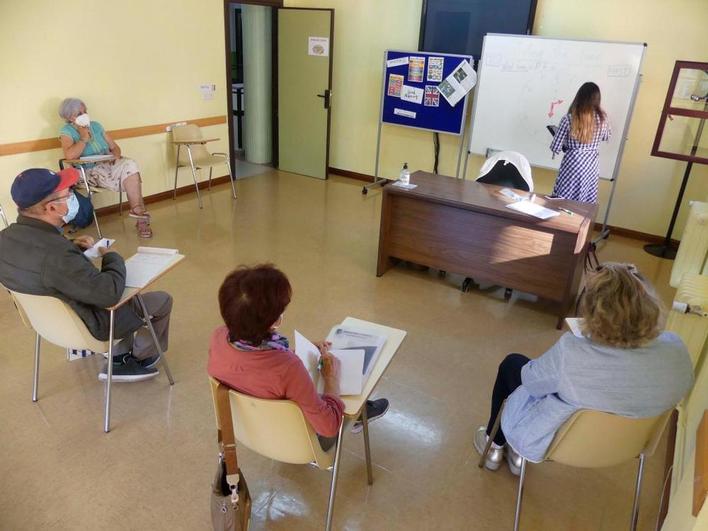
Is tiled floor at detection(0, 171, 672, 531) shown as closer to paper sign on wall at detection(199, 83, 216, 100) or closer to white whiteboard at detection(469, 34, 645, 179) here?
white whiteboard at detection(469, 34, 645, 179)

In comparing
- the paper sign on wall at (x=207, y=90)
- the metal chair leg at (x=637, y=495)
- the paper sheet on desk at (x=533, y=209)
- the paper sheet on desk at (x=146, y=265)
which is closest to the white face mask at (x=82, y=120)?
the paper sign on wall at (x=207, y=90)

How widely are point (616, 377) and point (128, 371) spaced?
2.17 meters

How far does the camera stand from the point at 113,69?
14.9 ft

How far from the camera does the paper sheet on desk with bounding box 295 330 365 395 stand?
165 cm

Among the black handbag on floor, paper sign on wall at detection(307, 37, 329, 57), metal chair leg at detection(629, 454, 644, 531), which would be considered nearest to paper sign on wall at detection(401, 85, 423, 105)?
paper sign on wall at detection(307, 37, 329, 57)

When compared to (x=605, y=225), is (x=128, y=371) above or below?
below

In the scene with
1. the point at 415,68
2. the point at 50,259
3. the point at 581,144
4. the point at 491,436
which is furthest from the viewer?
the point at 415,68

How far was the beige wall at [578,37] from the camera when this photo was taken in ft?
14.1

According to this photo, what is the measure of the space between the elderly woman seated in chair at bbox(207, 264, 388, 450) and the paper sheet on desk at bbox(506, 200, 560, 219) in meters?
2.15

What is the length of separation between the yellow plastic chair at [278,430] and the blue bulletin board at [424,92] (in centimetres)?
431

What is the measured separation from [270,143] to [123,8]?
2576mm

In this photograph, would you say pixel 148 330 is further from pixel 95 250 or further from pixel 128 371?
pixel 95 250

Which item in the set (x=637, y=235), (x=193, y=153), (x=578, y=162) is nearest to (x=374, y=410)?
(x=578, y=162)

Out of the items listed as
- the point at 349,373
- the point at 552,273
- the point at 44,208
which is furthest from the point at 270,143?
the point at 349,373
